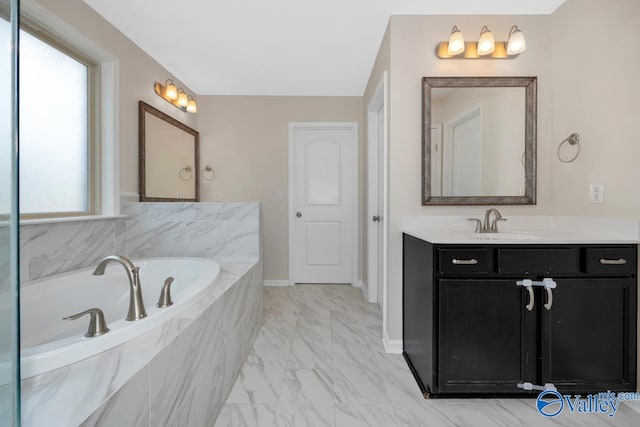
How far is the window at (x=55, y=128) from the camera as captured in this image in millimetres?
1677

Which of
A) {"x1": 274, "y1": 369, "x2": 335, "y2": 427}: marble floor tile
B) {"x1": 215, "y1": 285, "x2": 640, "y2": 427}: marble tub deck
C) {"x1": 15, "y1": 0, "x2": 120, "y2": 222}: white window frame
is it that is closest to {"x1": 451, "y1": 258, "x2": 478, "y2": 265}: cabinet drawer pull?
{"x1": 215, "y1": 285, "x2": 640, "y2": 427}: marble tub deck

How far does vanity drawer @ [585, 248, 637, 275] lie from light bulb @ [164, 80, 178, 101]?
132 inches

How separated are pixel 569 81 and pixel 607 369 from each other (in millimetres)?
1642

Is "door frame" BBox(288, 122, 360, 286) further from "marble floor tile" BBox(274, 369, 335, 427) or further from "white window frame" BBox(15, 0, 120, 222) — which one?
"marble floor tile" BBox(274, 369, 335, 427)

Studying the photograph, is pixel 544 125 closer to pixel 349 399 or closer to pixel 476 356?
pixel 476 356

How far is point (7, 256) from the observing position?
647mm

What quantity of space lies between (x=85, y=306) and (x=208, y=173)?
2082 mm

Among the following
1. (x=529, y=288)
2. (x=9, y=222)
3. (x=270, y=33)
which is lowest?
(x=529, y=288)

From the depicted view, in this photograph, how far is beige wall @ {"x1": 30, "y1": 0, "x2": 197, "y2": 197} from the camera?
6.19 ft

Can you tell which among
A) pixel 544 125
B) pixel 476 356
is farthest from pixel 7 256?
pixel 544 125

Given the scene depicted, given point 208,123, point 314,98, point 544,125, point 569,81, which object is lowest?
point 544,125

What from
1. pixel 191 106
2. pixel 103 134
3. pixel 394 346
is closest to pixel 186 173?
pixel 191 106

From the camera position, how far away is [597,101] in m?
1.69

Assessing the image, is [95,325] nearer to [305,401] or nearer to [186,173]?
[305,401]
